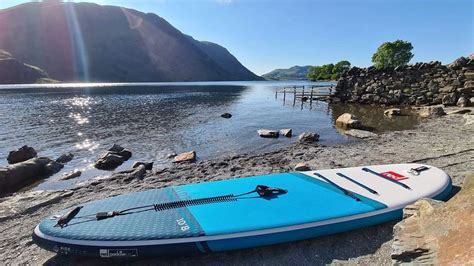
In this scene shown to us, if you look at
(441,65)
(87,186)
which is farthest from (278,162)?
(441,65)

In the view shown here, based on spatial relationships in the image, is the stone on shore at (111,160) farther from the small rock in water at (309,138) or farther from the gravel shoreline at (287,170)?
the small rock in water at (309,138)

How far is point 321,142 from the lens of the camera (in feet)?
49.8

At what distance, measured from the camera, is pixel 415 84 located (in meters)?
27.4

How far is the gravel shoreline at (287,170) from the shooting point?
4754mm

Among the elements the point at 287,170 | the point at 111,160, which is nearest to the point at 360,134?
the point at 287,170

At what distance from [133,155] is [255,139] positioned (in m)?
6.56

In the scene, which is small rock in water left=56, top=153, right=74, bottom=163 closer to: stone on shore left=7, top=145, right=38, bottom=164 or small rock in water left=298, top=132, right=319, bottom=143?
stone on shore left=7, top=145, right=38, bottom=164

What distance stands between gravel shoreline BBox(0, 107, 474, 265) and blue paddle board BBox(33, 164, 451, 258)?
29 centimetres

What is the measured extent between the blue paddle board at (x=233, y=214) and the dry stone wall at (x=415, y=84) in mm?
21068

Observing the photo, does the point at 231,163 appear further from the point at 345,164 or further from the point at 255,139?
the point at 255,139

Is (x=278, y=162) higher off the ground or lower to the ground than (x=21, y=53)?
lower

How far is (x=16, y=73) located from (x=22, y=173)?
142 meters

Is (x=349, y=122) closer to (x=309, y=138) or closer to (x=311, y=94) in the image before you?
(x=309, y=138)

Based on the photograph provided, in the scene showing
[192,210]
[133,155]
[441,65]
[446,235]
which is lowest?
[133,155]
